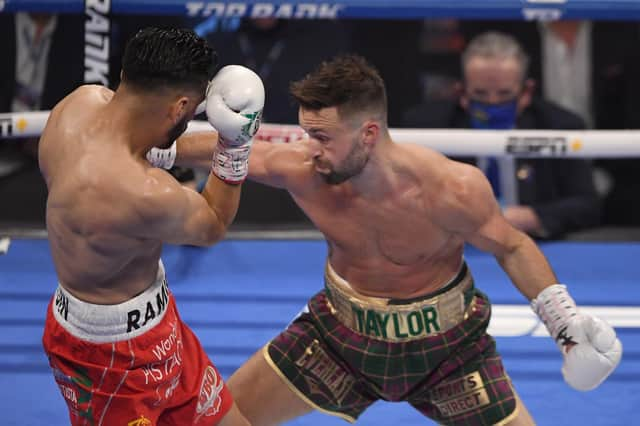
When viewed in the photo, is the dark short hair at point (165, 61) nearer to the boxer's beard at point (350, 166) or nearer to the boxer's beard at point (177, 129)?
the boxer's beard at point (177, 129)

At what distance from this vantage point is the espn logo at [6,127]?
14.0 feet

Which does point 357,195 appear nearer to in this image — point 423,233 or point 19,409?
point 423,233

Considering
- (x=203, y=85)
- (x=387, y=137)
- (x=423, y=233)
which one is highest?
(x=203, y=85)

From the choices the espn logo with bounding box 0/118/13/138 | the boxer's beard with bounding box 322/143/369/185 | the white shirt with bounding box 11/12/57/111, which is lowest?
the white shirt with bounding box 11/12/57/111

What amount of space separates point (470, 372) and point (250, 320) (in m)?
1.46

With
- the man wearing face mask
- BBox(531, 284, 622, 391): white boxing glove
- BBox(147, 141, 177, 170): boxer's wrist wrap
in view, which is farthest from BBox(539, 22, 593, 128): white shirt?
BBox(147, 141, 177, 170): boxer's wrist wrap

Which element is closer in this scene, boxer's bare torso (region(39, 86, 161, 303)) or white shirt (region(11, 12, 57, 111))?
boxer's bare torso (region(39, 86, 161, 303))

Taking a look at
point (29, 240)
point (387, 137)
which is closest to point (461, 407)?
point (387, 137)

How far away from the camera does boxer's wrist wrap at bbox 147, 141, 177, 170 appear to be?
9.45 feet

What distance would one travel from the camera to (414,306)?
117 inches

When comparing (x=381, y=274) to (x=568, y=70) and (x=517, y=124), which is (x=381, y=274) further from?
(x=568, y=70)

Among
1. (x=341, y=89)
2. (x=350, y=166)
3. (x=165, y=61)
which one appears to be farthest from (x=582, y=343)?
(x=165, y=61)

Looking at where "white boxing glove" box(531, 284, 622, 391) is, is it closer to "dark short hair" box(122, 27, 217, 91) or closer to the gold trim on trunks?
the gold trim on trunks

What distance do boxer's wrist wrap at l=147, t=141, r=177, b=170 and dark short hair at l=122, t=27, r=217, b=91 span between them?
387 millimetres
